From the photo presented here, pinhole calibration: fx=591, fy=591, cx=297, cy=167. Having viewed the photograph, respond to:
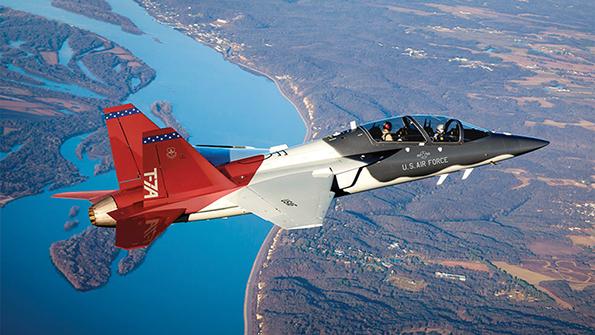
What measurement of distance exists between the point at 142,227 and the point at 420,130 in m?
12.0

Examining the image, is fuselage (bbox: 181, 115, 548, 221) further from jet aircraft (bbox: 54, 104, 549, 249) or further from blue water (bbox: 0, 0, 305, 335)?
blue water (bbox: 0, 0, 305, 335)

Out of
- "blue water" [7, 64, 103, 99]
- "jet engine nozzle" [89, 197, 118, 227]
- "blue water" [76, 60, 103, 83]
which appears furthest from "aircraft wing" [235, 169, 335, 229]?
"blue water" [76, 60, 103, 83]

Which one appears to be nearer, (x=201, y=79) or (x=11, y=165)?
(x=11, y=165)

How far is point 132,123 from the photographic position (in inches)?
952

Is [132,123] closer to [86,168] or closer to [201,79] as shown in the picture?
[86,168]

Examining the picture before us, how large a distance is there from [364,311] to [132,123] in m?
74.2

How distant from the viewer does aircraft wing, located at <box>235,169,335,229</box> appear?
65.2ft

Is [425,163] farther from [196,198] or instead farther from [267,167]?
[196,198]

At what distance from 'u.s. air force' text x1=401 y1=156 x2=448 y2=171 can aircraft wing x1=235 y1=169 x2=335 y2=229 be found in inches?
129

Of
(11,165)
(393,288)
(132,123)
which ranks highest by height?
(132,123)

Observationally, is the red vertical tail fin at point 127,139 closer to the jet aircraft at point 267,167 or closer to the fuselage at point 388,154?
the jet aircraft at point 267,167

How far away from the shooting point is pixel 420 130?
24906mm

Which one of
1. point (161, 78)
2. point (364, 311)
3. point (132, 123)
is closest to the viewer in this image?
point (132, 123)

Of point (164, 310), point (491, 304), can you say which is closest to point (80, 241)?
point (164, 310)
